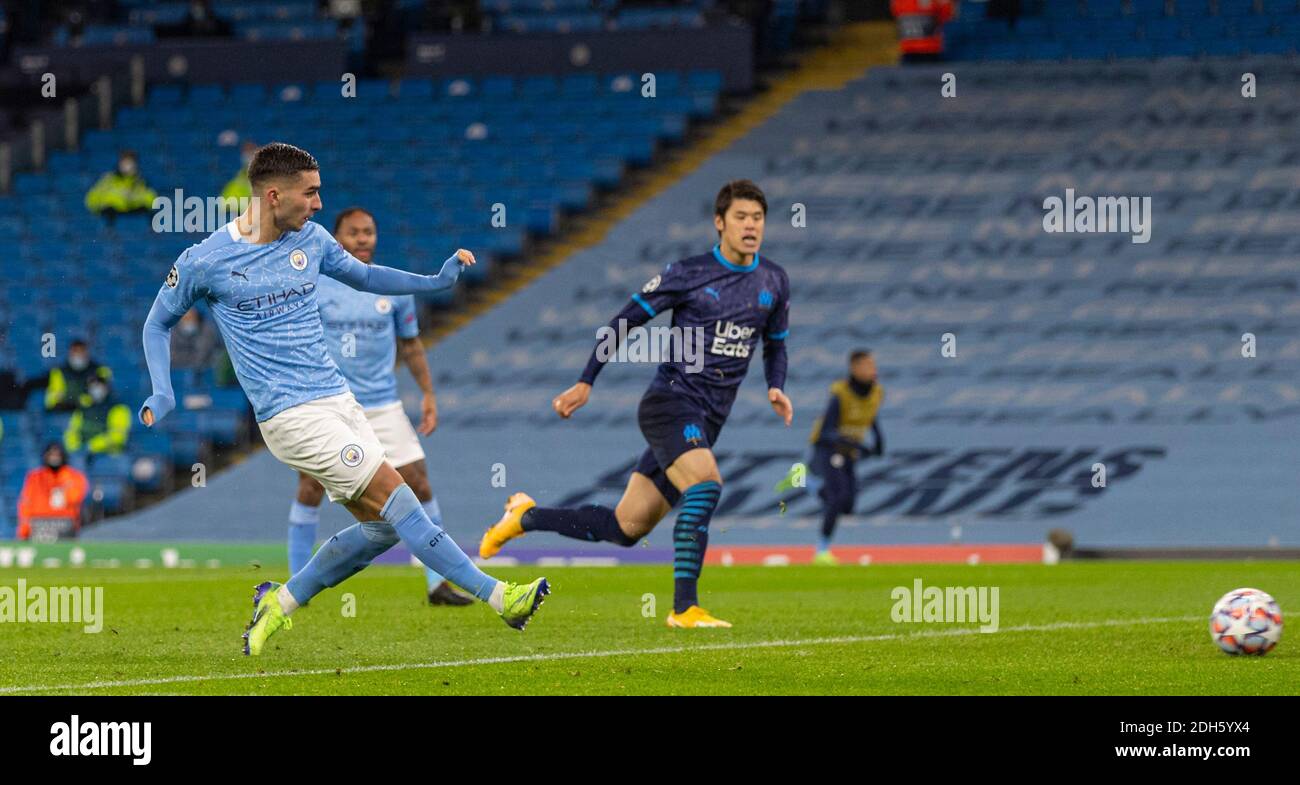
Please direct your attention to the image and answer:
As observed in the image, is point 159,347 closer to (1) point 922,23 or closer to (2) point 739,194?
(2) point 739,194

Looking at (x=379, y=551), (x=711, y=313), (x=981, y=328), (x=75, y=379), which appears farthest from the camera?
(x=981, y=328)

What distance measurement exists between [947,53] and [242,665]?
21687 mm

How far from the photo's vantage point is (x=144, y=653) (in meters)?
9.27

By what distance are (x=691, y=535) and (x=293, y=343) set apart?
2718 millimetres

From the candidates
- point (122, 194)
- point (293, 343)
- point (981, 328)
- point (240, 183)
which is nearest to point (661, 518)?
point (293, 343)

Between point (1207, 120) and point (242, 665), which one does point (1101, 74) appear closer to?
point (1207, 120)

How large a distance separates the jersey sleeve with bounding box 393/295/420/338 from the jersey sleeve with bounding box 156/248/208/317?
4047 mm

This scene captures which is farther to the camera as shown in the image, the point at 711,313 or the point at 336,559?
the point at 711,313

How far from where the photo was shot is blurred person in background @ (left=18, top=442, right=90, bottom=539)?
21.0 m

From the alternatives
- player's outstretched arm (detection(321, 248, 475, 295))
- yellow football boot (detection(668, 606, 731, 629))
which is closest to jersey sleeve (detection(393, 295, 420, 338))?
yellow football boot (detection(668, 606, 731, 629))

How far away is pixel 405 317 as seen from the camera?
12656 millimetres
